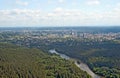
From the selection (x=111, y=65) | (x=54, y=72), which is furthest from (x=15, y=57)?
(x=111, y=65)

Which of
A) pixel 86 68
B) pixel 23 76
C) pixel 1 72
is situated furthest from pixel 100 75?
pixel 1 72

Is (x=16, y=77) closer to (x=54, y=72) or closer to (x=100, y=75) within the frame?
(x=54, y=72)

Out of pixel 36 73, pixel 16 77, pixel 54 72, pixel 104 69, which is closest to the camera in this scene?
pixel 16 77

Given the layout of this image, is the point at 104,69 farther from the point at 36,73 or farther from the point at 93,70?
the point at 36,73

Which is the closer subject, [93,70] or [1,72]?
[1,72]

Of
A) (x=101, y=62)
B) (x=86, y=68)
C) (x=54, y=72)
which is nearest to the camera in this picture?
(x=54, y=72)

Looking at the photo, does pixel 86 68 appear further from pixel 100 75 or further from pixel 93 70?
pixel 100 75

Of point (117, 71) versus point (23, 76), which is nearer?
point (23, 76)

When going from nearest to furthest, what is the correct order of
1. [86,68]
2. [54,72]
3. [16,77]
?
[16,77] → [54,72] → [86,68]

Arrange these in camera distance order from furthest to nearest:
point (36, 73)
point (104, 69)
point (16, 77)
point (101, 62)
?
point (101, 62) → point (104, 69) → point (36, 73) → point (16, 77)
